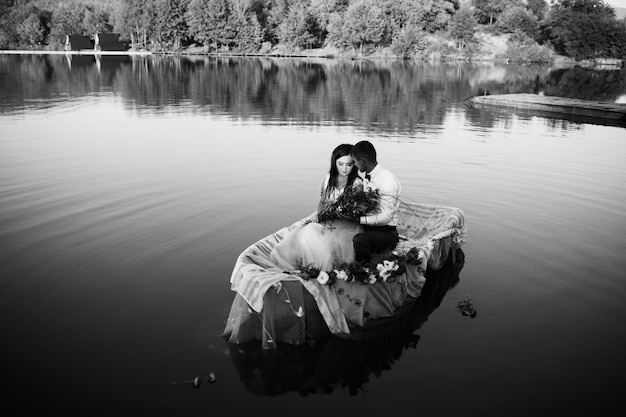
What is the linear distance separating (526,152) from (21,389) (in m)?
17.2

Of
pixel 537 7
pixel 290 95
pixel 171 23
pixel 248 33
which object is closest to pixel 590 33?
pixel 537 7

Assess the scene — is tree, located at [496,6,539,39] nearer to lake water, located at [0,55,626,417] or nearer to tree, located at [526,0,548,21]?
tree, located at [526,0,548,21]

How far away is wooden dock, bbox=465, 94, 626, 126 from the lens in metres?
26.8

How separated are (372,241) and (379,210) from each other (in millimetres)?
459

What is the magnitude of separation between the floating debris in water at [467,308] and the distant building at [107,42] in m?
117

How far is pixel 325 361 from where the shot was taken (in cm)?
580

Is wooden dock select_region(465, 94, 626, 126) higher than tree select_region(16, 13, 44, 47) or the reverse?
the reverse

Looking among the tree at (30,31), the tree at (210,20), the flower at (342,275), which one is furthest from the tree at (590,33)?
the tree at (30,31)

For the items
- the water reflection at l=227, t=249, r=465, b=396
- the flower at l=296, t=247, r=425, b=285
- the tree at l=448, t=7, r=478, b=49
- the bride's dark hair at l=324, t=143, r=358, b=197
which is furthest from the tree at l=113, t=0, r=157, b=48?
the water reflection at l=227, t=249, r=465, b=396

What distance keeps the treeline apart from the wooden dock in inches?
2676

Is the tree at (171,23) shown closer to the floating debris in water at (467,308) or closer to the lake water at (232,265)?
the lake water at (232,265)

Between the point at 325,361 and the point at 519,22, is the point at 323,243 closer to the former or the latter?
the point at 325,361

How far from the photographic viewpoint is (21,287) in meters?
7.20

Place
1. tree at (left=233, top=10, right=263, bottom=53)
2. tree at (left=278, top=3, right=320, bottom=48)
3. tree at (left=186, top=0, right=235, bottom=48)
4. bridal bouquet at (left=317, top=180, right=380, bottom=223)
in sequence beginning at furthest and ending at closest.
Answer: tree at (left=186, top=0, right=235, bottom=48), tree at (left=233, top=10, right=263, bottom=53), tree at (left=278, top=3, right=320, bottom=48), bridal bouquet at (left=317, top=180, right=380, bottom=223)
